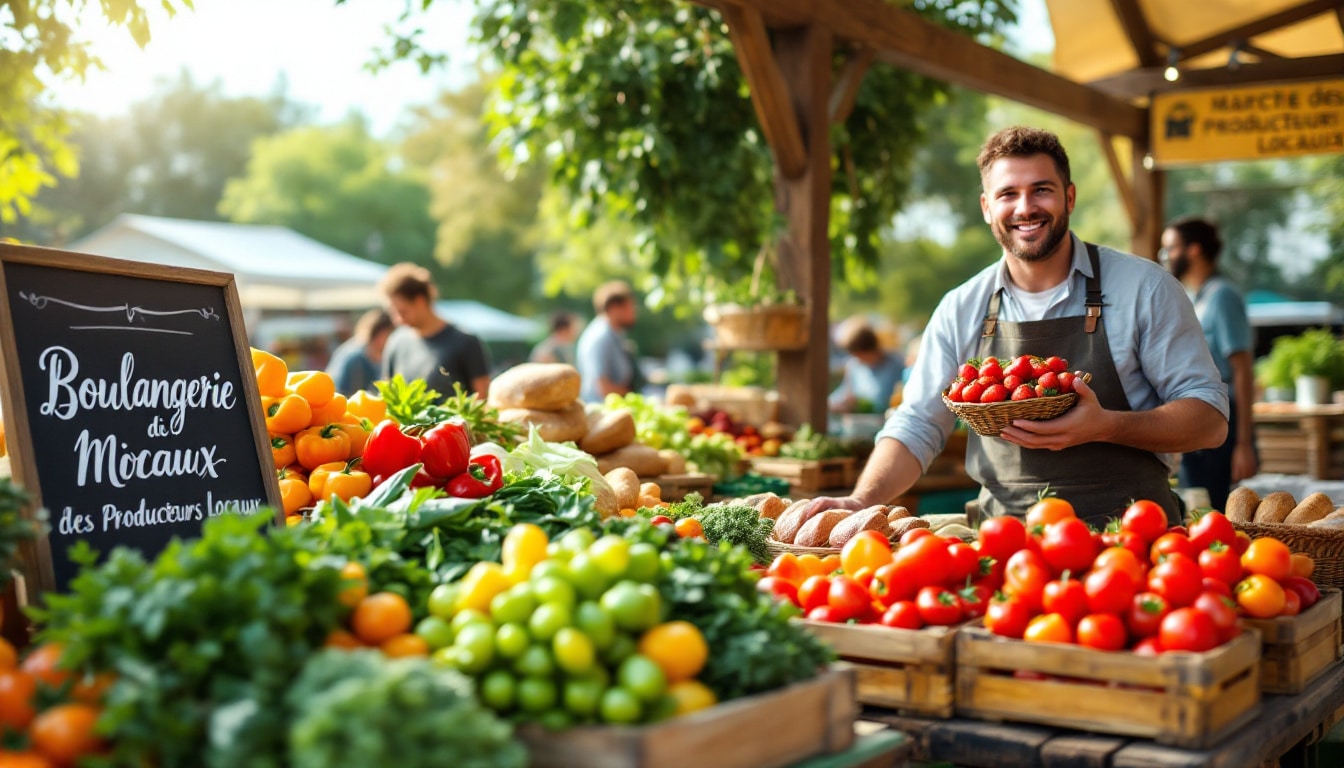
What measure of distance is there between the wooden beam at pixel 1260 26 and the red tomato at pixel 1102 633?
887cm

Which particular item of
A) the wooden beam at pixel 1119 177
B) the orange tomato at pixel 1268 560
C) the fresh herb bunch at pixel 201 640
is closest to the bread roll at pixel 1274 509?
the orange tomato at pixel 1268 560

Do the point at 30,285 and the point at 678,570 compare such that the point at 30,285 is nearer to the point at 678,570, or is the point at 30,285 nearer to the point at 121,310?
the point at 121,310

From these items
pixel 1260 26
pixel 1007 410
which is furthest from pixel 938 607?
pixel 1260 26

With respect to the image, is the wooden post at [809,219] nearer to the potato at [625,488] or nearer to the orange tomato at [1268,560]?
the potato at [625,488]

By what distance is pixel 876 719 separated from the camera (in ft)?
7.63

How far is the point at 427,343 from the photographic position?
6.90 m

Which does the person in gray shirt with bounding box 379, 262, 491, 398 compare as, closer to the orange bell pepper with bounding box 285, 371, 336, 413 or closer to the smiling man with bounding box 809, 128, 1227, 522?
the orange bell pepper with bounding box 285, 371, 336, 413

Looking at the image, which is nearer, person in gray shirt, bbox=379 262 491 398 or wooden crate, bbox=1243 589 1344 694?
wooden crate, bbox=1243 589 1344 694

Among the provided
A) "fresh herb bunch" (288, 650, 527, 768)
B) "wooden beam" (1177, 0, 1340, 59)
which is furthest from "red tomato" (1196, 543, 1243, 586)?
"wooden beam" (1177, 0, 1340, 59)

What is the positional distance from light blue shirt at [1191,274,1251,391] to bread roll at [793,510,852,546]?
403 cm

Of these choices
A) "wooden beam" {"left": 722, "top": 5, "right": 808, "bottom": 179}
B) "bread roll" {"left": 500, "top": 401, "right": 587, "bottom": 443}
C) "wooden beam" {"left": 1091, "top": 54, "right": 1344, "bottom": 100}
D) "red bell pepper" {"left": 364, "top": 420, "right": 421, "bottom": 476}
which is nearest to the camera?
"red bell pepper" {"left": 364, "top": 420, "right": 421, "bottom": 476}

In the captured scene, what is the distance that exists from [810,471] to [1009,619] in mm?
3557

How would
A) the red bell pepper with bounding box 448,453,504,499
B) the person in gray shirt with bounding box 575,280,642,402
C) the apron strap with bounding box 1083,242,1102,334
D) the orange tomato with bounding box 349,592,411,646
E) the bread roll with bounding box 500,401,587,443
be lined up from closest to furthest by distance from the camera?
the orange tomato with bounding box 349,592,411,646 < the red bell pepper with bounding box 448,453,504,499 < the apron strap with bounding box 1083,242,1102,334 < the bread roll with bounding box 500,401,587,443 < the person in gray shirt with bounding box 575,280,642,402

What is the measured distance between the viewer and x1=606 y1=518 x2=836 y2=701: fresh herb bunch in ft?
6.21
